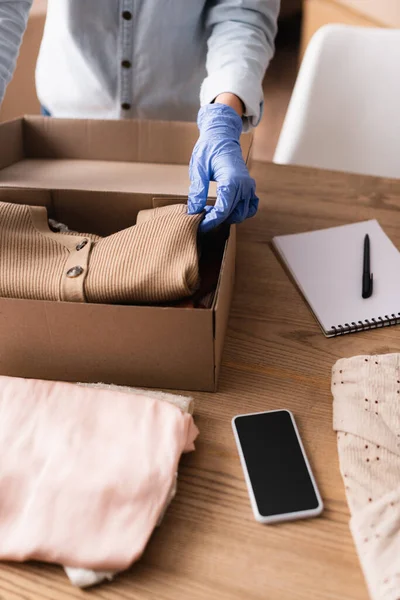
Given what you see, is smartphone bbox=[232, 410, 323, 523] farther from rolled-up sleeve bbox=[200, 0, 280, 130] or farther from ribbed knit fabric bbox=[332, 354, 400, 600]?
rolled-up sleeve bbox=[200, 0, 280, 130]

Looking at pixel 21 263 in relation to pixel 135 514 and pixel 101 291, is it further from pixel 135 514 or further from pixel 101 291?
pixel 135 514

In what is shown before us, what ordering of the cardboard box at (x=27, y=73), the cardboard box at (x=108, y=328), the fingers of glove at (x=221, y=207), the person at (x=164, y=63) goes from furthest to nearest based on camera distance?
the cardboard box at (x=27, y=73) < the person at (x=164, y=63) < the fingers of glove at (x=221, y=207) < the cardboard box at (x=108, y=328)

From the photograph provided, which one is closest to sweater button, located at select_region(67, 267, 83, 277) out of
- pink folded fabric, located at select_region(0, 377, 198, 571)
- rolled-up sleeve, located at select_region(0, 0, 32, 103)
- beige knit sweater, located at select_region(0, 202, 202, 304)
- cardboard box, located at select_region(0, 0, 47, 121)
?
beige knit sweater, located at select_region(0, 202, 202, 304)

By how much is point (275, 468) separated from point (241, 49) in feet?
2.62

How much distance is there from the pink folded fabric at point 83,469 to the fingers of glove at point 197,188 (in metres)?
0.29

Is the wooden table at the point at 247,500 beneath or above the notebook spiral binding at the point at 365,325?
beneath

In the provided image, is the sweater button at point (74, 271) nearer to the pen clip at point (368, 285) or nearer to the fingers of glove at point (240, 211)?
the fingers of glove at point (240, 211)

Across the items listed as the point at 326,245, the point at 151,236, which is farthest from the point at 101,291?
the point at 326,245

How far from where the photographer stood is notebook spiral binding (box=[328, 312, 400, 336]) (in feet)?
2.46

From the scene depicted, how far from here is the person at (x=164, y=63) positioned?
91 cm

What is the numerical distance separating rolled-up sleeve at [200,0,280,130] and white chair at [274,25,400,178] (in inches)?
10.7

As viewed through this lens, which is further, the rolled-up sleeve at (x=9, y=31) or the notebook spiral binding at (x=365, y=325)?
the rolled-up sleeve at (x=9, y=31)

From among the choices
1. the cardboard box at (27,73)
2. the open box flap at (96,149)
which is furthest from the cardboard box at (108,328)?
the cardboard box at (27,73)

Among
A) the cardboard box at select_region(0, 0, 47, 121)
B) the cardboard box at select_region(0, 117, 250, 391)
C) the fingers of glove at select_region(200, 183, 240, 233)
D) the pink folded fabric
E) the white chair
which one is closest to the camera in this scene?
the pink folded fabric
